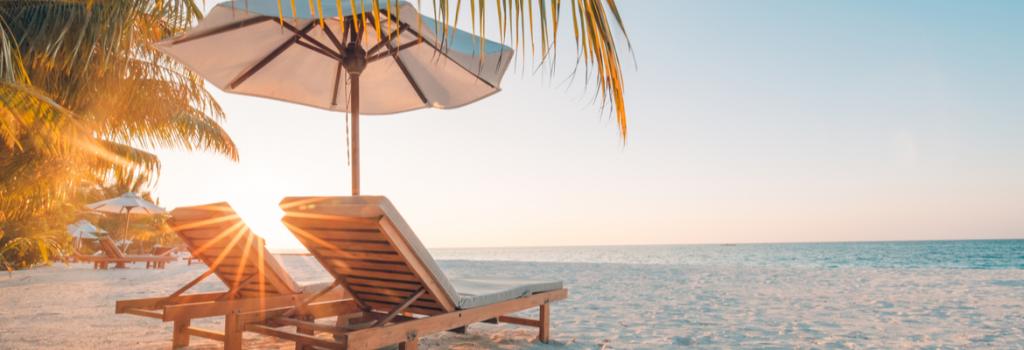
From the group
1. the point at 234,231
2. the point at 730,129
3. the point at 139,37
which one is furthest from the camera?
the point at 730,129

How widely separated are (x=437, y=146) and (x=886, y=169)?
24.0 meters

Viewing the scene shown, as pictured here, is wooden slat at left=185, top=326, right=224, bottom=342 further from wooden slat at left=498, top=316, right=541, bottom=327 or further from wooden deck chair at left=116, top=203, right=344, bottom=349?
wooden slat at left=498, top=316, right=541, bottom=327

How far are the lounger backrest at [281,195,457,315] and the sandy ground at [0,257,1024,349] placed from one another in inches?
31.1

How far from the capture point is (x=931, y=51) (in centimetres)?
1472

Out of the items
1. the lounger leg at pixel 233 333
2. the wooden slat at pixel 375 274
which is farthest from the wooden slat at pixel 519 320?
the lounger leg at pixel 233 333

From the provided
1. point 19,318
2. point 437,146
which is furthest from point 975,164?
point 19,318

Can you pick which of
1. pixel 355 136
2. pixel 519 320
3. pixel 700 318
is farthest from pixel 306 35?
pixel 700 318

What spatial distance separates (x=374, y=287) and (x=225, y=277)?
129 cm

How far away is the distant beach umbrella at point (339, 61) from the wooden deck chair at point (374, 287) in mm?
1056

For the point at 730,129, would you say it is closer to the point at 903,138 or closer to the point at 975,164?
the point at 903,138

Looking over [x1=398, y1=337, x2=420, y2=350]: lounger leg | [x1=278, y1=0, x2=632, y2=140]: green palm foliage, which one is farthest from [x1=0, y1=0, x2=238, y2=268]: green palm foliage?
[x1=278, y1=0, x2=632, y2=140]: green palm foliage

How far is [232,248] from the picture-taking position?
339 centimetres

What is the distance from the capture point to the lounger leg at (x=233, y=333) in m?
2.95

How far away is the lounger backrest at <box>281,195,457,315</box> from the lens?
2496 mm
